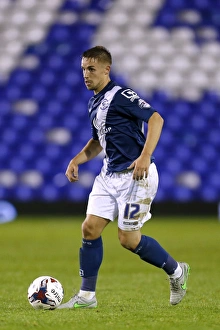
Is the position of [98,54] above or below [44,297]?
above

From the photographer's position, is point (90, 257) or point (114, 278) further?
point (114, 278)

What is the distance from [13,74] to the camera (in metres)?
16.2

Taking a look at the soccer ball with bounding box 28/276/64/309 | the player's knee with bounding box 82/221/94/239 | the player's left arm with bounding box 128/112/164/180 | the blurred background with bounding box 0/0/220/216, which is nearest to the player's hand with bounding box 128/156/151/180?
the player's left arm with bounding box 128/112/164/180

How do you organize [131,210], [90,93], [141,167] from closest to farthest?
[141,167] → [131,210] → [90,93]

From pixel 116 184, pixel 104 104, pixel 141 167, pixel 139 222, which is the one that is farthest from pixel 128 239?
pixel 104 104

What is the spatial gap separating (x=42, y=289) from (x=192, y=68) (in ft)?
42.1

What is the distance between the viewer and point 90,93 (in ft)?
52.6

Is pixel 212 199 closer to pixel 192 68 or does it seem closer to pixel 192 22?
pixel 192 68

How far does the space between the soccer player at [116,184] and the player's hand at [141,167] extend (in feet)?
0.53

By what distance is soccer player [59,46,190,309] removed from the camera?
4.96 m

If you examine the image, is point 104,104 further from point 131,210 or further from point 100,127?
point 131,210

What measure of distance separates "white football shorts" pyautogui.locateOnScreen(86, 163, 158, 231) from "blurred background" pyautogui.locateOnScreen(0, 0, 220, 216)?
32.7 ft

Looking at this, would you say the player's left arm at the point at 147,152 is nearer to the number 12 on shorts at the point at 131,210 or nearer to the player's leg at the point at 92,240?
the number 12 on shorts at the point at 131,210

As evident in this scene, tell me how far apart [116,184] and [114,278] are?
6.98 ft
